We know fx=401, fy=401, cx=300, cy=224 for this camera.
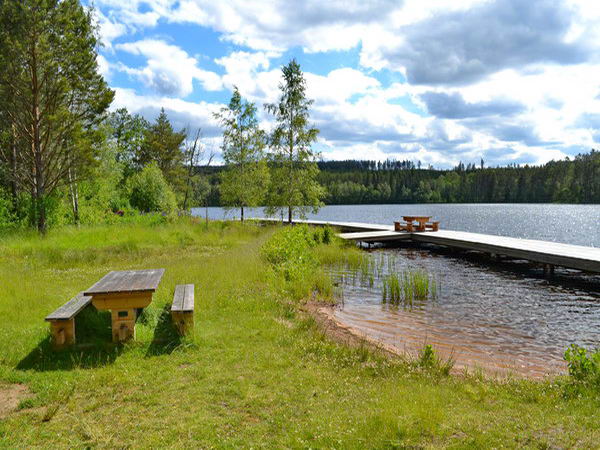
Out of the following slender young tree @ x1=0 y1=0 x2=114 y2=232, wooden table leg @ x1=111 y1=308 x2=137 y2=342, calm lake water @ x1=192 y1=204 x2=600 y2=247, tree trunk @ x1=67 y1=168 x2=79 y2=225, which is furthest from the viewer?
calm lake water @ x1=192 y1=204 x2=600 y2=247

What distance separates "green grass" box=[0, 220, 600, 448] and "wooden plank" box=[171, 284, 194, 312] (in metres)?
0.44

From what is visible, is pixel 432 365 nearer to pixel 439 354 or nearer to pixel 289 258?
pixel 439 354

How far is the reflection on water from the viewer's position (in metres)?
7.17

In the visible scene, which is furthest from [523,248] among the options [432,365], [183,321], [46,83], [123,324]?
[46,83]

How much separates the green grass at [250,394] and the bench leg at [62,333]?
0.20m

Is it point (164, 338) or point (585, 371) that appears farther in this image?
point (164, 338)

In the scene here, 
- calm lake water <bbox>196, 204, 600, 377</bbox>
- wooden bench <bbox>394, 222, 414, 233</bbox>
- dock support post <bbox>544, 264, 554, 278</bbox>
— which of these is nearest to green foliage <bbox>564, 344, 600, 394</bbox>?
calm lake water <bbox>196, 204, 600, 377</bbox>

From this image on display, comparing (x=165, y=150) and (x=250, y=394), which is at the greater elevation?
(x=165, y=150)

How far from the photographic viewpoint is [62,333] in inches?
220

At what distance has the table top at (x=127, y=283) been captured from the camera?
18.4 ft

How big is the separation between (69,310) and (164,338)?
1.41 meters

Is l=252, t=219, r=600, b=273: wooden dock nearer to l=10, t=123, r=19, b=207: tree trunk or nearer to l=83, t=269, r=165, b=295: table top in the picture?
l=83, t=269, r=165, b=295: table top

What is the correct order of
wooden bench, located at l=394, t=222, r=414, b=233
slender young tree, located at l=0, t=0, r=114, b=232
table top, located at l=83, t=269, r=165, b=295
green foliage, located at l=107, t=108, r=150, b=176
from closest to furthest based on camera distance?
table top, located at l=83, t=269, r=165, b=295 → slender young tree, located at l=0, t=0, r=114, b=232 → wooden bench, located at l=394, t=222, r=414, b=233 → green foliage, located at l=107, t=108, r=150, b=176

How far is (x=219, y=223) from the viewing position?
26.0m
